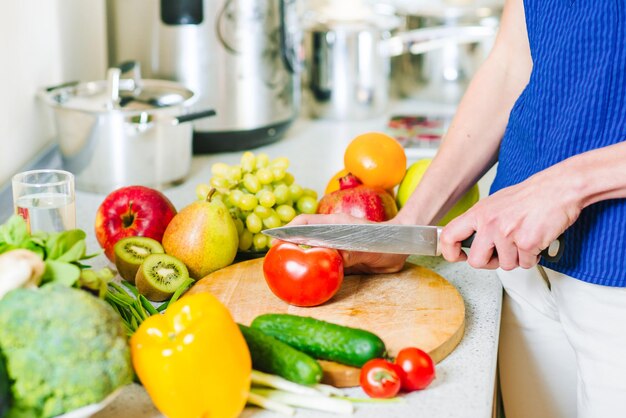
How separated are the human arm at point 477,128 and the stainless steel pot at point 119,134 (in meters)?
0.48

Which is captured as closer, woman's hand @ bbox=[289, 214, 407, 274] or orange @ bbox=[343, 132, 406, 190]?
woman's hand @ bbox=[289, 214, 407, 274]

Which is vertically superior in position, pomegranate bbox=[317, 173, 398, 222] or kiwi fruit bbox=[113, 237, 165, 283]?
pomegranate bbox=[317, 173, 398, 222]

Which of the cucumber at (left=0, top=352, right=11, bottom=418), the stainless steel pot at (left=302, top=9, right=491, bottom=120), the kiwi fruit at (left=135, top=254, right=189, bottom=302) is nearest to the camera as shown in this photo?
the cucumber at (left=0, top=352, right=11, bottom=418)

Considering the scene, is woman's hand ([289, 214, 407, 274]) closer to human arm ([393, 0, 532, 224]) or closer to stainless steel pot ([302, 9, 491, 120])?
human arm ([393, 0, 532, 224])

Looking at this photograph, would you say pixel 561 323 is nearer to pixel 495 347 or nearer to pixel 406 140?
pixel 495 347

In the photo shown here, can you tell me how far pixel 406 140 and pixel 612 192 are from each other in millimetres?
1008

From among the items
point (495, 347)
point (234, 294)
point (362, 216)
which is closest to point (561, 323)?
point (495, 347)

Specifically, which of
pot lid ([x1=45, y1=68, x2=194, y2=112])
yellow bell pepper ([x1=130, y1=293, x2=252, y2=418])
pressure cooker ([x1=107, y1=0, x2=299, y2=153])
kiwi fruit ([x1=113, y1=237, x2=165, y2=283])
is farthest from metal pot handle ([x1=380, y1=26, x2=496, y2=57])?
yellow bell pepper ([x1=130, y1=293, x2=252, y2=418])

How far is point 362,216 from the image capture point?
123cm

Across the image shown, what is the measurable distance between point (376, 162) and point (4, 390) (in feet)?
2.51

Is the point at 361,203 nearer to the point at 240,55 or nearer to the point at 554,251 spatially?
the point at 554,251

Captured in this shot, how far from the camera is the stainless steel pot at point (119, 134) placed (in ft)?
4.83

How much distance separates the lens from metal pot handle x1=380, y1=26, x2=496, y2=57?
223 cm

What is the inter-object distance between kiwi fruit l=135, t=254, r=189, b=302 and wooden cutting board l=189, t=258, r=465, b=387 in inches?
1.1
